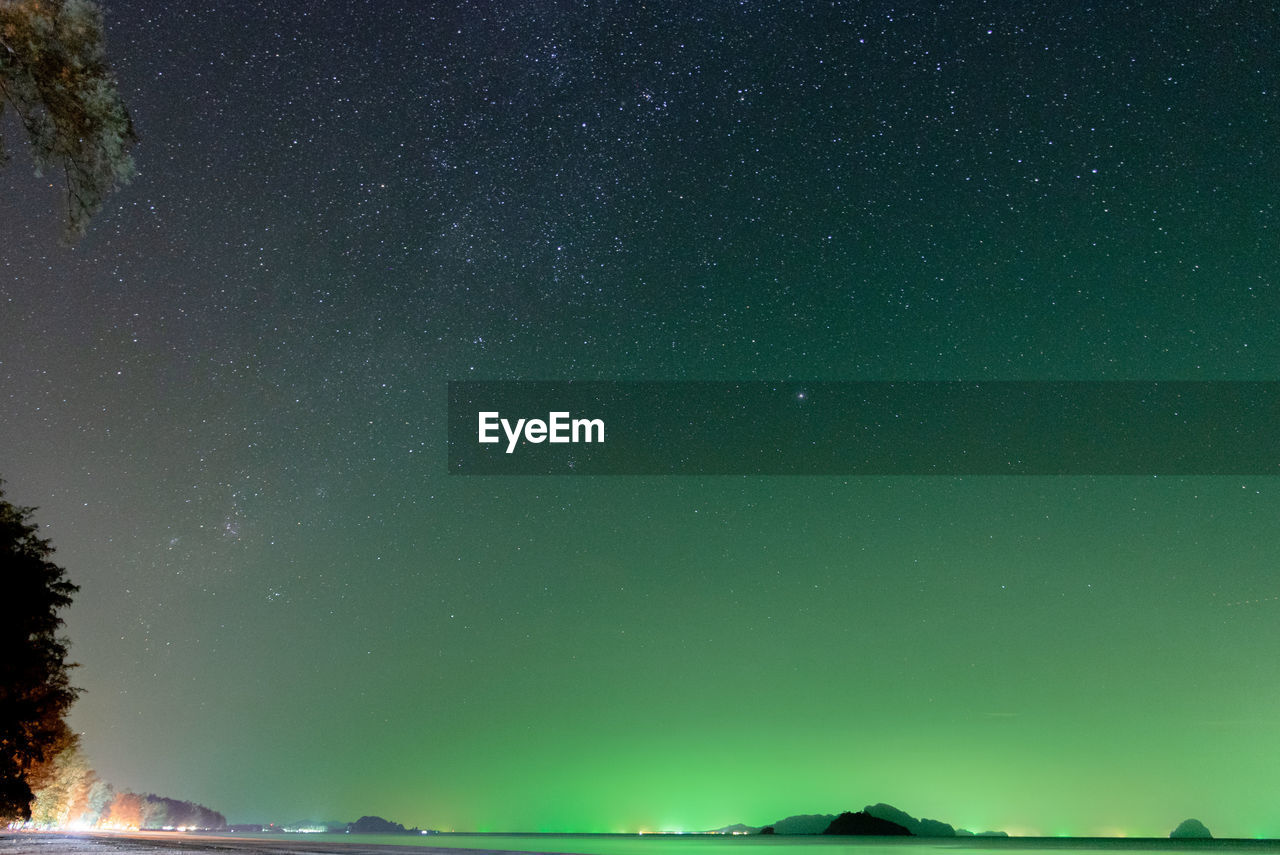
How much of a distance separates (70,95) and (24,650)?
20.2 metres

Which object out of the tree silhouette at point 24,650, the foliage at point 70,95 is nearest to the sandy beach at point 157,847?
the tree silhouette at point 24,650

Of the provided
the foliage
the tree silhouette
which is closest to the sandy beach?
the tree silhouette

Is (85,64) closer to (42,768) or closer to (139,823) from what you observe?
(42,768)

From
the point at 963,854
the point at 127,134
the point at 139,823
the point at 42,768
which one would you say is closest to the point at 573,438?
the point at 127,134

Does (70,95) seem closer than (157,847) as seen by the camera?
Yes

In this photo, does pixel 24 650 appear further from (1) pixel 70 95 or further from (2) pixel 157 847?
(2) pixel 157 847

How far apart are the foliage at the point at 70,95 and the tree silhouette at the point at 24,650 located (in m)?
18.0

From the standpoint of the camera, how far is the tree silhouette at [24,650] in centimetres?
2423

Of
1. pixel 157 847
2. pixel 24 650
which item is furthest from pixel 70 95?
pixel 157 847

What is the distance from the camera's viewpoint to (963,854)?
120 m

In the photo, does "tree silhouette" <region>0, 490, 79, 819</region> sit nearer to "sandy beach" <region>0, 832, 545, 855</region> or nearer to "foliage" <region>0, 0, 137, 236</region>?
"sandy beach" <region>0, 832, 545, 855</region>

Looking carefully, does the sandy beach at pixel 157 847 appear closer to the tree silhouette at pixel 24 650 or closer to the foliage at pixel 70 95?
the tree silhouette at pixel 24 650

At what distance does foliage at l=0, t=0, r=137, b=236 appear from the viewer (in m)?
9.10

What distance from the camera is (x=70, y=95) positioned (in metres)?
9.53
